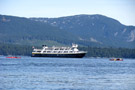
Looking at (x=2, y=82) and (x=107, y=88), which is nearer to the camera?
(x=107, y=88)

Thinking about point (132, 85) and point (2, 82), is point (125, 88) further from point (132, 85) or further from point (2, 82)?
point (2, 82)

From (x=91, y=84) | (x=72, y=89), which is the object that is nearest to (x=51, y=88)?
(x=72, y=89)

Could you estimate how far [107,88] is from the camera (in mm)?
56938

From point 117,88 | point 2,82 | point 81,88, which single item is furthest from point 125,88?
point 2,82

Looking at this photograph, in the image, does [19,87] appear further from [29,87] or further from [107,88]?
[107,88]

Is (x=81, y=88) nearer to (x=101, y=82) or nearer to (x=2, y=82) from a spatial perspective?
(x=101, y=82)

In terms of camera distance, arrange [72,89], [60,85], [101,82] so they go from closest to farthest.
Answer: [72,89]
[60,85]
[101,82]

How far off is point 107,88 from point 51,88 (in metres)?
8.15

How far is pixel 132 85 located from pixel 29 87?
15774 millimetres

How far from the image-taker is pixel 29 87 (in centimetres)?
5697

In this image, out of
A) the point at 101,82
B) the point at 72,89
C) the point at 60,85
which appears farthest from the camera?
the point at 101,82

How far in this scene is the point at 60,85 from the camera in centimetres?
5962

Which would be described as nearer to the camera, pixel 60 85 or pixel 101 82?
pixel 60 85

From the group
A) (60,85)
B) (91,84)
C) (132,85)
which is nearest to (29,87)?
(60,85)
